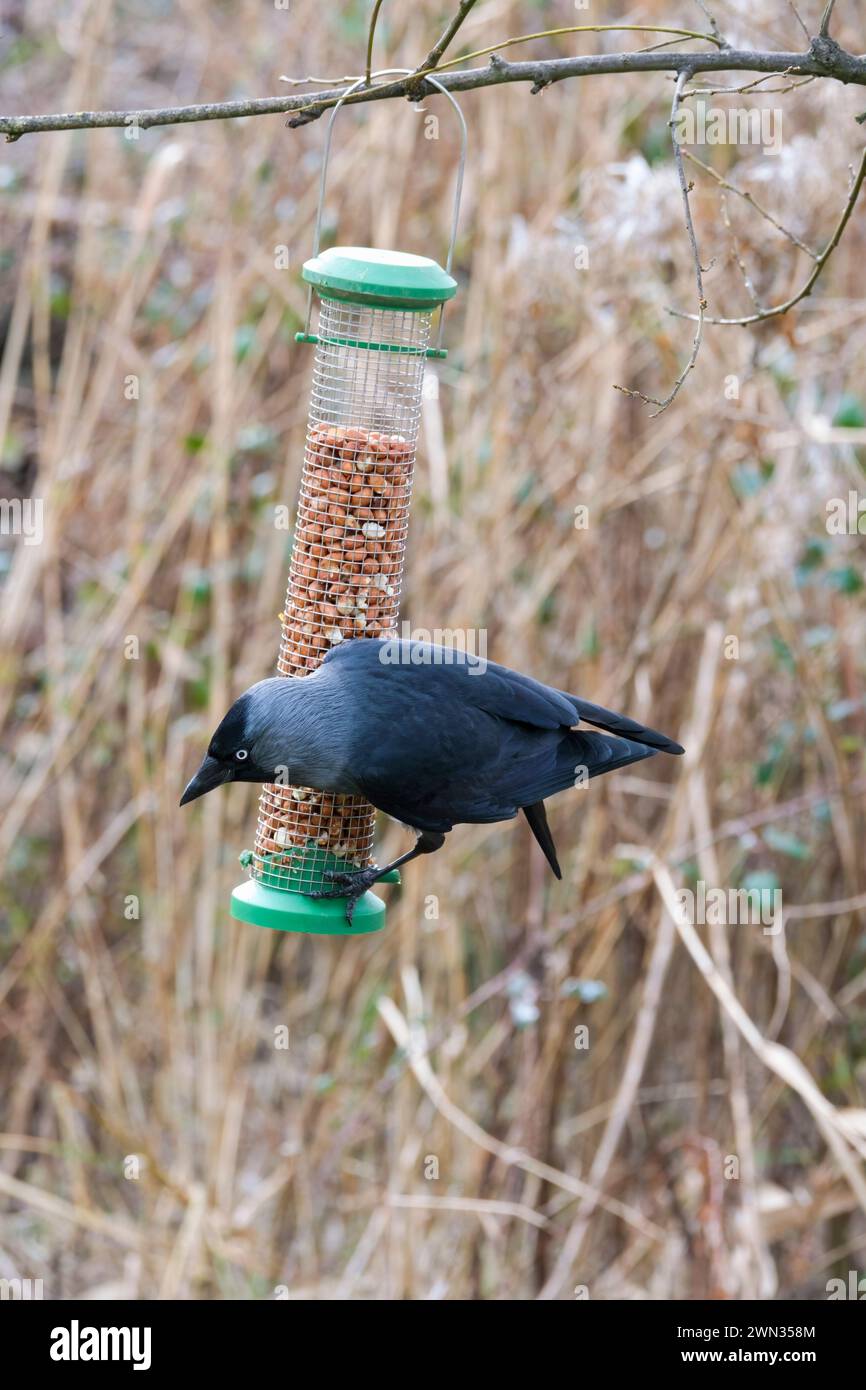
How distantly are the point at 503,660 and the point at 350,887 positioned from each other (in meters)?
1.87

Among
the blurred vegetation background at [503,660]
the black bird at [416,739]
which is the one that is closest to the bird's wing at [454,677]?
the black bird at [416,739]

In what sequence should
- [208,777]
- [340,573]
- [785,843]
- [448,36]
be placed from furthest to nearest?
[785,843] → [340,573] → [208,777] → [448,36]

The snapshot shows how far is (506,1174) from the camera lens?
5086 millimetres

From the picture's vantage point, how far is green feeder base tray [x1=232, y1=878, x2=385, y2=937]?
3344 mm

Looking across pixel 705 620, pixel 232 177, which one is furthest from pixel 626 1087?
pixel 232 177

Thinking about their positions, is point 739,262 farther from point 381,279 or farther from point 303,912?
point 303,912

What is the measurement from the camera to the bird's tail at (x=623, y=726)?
347cm

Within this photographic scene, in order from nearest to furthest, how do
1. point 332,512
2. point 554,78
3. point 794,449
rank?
point 554,78 → point 332,512 → point 794,449

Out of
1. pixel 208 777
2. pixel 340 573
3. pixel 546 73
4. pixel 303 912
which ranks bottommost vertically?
pixel 303 912

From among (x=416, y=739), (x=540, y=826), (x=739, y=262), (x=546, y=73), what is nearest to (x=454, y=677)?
(x=416, y=739)

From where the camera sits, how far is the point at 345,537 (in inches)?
144

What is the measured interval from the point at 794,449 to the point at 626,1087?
2119 millimetres

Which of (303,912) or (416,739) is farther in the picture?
(303,912)
